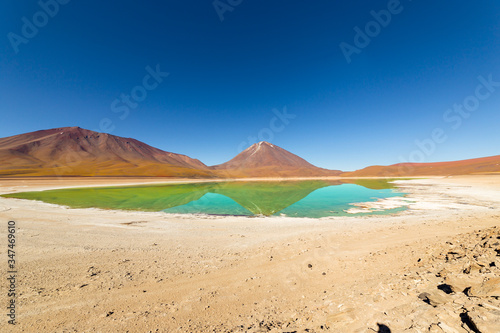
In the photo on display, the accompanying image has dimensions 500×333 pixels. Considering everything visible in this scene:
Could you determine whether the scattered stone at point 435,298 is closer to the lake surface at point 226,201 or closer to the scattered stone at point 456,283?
the scattered stone at point 456,283

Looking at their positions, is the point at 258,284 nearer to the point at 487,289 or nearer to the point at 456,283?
the point at 456,283

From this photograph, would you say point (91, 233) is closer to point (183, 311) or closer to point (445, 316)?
point (183, 311)

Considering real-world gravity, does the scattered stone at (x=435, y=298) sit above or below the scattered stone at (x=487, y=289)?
below

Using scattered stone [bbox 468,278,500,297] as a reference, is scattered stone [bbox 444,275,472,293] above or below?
below

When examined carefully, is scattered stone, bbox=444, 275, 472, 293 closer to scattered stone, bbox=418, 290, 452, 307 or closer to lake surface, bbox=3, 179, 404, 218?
scattered stone, bbox=418, 290, 452, 307

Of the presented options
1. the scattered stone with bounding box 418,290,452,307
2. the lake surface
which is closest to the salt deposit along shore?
the scattered stone with bounding box 418,290,452,307

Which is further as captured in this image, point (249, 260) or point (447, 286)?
point (249, 260)

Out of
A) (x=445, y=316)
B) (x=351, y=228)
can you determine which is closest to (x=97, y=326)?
(x=445, y=316)

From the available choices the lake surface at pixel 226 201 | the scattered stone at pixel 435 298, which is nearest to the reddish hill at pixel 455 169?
the lake surface at pixel 226 201

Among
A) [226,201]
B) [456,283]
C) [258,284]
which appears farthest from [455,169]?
[258,284]
